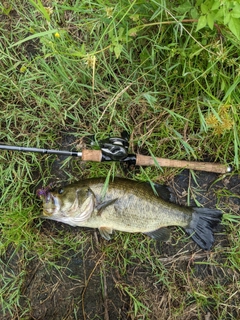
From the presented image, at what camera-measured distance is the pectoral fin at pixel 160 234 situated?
Answer: 2.78 meters

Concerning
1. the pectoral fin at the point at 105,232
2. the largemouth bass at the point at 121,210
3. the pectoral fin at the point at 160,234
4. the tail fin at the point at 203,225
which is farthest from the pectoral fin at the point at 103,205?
the tail fin at the point at 203,225

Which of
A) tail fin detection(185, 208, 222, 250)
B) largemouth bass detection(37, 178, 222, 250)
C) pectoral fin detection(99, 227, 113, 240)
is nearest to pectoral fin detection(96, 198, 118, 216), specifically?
largemouth bass detection(37, 178, 222, 250)

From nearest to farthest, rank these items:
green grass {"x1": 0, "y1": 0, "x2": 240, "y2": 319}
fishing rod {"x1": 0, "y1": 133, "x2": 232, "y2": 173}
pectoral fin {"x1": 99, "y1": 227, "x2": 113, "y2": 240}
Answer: fishing rod {"x1": 0, "y1": 133, "x2": 232, "y2": 173}, pectoral fin {"x1": 99, "y1": 227, "x2": 113, "y2": 240}, green grass {"x1": 0, "y1": 0, "x2": 240, "y2": 319}

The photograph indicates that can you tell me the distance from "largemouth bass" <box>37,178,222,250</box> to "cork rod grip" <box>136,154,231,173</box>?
0.19 metres

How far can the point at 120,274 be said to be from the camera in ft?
9.55

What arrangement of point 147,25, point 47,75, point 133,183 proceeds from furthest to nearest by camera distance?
point 47,75 → point 133,183 → point 147,25

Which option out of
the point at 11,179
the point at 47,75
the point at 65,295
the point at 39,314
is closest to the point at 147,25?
the point at 47,75

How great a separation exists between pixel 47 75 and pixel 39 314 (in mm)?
2083

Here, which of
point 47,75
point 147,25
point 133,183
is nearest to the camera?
point 147,25

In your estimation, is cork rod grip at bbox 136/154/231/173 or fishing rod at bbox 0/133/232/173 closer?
fishing rod at bbox 0/133/232/173

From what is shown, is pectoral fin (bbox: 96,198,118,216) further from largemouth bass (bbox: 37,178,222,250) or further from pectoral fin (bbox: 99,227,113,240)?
pectoral fin (bbox: 99,227,113,240)

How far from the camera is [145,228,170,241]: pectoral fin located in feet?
9.13

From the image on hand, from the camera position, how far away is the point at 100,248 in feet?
9.58

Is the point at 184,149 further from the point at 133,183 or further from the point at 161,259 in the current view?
the point at 161,259
